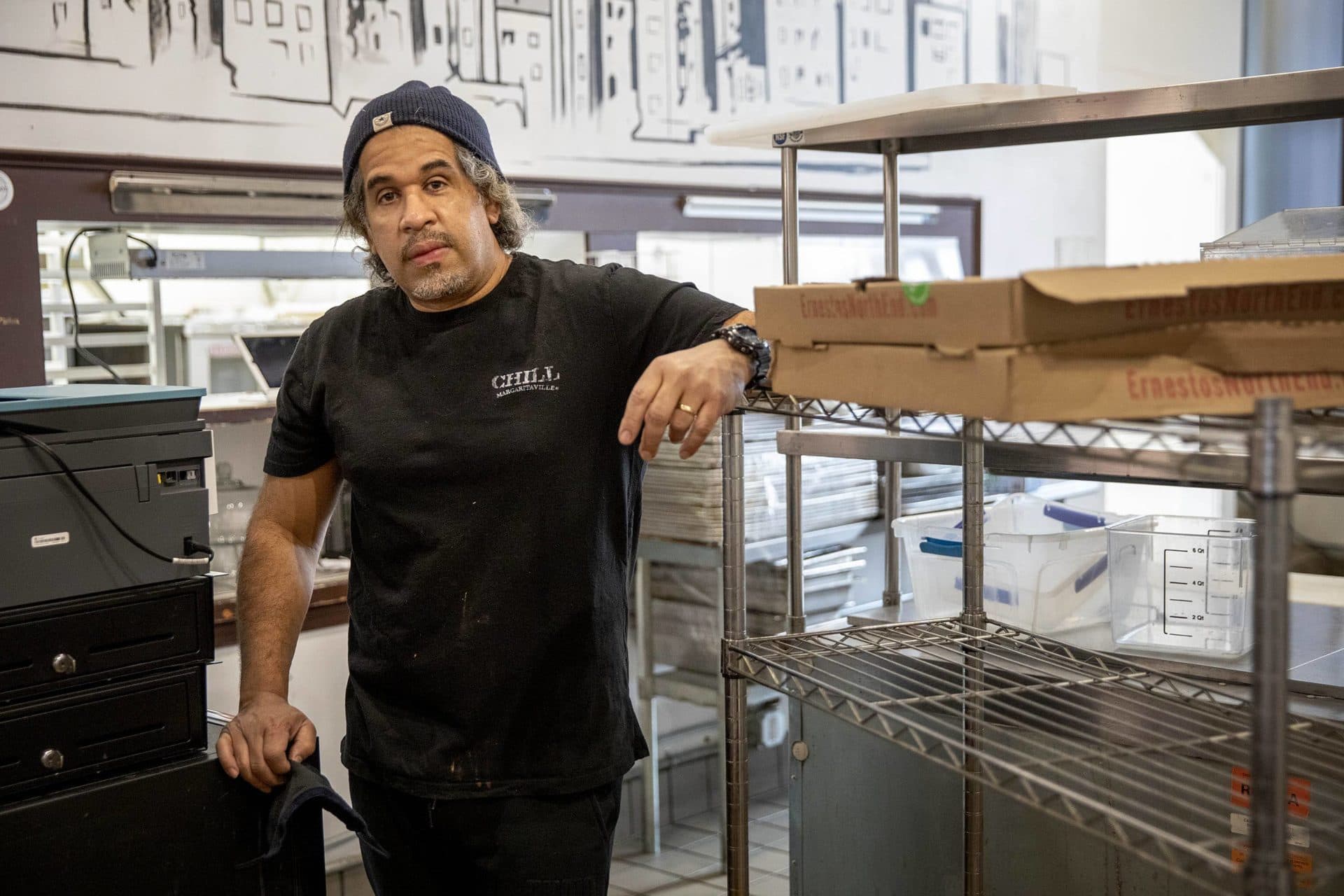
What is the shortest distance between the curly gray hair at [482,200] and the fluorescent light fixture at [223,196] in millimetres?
868

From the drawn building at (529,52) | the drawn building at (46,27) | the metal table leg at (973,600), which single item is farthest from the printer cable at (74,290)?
the metal table leg at (973,600)

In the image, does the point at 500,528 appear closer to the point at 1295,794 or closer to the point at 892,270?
the point at 892,270

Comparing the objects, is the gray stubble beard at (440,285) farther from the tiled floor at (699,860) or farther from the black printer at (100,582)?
the tiled floor at (699,860)

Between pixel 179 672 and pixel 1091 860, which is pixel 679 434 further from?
pixel 1091 860

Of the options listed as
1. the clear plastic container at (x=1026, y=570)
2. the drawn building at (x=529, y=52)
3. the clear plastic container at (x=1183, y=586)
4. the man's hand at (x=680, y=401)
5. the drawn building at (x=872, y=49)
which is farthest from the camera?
the drawn building at (x=872, y=49)

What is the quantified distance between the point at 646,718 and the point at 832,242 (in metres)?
1.61

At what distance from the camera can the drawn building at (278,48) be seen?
266cm

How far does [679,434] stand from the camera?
1.27 metres

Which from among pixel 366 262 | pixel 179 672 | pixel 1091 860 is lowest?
pixel 1091 860

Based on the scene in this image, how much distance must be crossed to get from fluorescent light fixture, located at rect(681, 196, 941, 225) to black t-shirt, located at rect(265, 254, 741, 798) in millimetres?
1903

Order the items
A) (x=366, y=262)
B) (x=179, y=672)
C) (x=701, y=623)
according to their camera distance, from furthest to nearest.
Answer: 1. (x=701, y=623)
2. (x=366, y=262)
3. (x=179, y=672)

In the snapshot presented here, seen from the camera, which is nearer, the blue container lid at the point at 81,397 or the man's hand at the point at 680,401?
the man's hand at the point at 680,401

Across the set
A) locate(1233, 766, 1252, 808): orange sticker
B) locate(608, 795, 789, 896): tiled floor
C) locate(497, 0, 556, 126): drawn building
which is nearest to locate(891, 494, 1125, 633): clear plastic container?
locate(1233, 766, 1252, 808): orange sticker

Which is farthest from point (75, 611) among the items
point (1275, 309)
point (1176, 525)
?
point (1176, 525)
